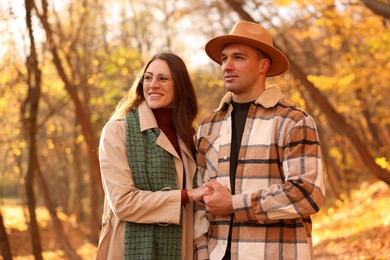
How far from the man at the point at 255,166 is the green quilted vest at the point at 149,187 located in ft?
0.68

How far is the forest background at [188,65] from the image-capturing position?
9.66 metres

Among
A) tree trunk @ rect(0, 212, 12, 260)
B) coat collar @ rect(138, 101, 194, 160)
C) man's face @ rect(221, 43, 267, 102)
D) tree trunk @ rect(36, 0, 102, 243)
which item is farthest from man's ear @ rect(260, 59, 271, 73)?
tree trunk @ rect(36, 0, 102, 243)

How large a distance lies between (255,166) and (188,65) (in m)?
17.8

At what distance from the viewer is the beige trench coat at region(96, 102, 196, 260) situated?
3969 millimetres

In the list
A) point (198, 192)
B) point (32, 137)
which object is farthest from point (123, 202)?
point (32, 137)

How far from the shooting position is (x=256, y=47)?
4.21m

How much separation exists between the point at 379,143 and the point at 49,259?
11.0 metres

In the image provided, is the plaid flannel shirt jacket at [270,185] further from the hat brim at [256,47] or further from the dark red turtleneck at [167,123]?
the dark red turtleneck at [167,123]

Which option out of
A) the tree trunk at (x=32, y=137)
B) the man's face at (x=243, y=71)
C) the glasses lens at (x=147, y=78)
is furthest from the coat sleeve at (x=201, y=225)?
the tree trunk at (x=32, y=137)

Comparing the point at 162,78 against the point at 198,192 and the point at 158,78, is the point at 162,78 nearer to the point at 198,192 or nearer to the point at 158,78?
the point at 158,78

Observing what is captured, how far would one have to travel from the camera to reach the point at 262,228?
153 inches

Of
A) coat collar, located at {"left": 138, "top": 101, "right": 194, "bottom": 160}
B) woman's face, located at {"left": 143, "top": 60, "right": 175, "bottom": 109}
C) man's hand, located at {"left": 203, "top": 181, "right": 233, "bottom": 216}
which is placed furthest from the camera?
woman's face, located at {"left": 143, "top": 60, "right": 175, "bottom": 109}

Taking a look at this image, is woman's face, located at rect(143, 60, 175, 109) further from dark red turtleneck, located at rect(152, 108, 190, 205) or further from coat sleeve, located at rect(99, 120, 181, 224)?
coat sleeve, located at rect(99, 120, 181, 224)

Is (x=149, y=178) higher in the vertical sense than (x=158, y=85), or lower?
lower
